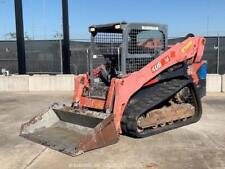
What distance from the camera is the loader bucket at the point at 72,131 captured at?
22.8 ft

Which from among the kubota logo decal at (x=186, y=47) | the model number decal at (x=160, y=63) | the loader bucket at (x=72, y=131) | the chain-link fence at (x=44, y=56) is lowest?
the loader bucket at (x=72, y=131)

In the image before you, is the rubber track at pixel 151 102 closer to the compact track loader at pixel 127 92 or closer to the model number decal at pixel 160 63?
the compact track loader at pixel 127 92

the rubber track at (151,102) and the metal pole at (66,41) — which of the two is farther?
the metal pole at (66,41)

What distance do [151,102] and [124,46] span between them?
124cm

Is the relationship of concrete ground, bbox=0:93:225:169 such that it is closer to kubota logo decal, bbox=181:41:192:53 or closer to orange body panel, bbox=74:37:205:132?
orange body panel, bbox=74:37:205:132

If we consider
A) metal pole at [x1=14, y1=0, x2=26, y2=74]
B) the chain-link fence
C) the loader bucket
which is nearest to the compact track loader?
the loader bucket

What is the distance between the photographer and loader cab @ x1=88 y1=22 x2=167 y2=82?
8.08 meters

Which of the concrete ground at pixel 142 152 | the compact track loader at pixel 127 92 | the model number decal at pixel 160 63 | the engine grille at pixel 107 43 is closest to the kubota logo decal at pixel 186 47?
the compact track loader at pixel 127 92

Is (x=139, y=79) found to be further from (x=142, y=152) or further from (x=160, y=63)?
(x=142, y=152)

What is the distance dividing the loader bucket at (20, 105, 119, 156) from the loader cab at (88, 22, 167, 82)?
1.13 m

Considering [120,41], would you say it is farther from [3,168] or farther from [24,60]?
[24,60]

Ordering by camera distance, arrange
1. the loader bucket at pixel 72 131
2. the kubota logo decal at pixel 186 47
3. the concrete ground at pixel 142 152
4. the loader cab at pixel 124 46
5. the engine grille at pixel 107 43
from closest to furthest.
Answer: the concrete ground at pixel 142 152, the loader bucket at pixel 72 131, the loader cab at pixel 124 46, the engine grille at pixel 107 43, the kubota logo decal at pixel 186 47

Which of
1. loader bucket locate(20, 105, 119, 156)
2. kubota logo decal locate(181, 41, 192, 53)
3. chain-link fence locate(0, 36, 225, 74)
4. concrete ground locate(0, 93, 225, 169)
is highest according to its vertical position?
kubota logo decal locate(181, 41, 192, 53)

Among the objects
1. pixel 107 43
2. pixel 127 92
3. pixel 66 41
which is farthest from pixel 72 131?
pixel 66 41
